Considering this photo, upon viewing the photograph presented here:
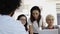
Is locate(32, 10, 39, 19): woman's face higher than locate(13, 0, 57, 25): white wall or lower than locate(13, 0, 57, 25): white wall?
lower

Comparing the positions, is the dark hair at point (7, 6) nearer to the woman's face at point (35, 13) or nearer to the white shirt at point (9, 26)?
the white shirt at point (9, 26)

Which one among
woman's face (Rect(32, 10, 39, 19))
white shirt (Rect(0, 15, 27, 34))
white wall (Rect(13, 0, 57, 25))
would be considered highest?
white wall (Rect(13, 0, 57, 25))

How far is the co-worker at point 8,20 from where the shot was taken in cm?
51

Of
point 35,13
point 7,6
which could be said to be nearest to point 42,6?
point 35,13

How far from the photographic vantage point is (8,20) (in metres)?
0.52

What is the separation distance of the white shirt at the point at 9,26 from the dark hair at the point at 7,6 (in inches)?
0.8

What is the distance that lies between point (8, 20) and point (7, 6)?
0.05 metres

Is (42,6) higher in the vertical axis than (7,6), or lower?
higher

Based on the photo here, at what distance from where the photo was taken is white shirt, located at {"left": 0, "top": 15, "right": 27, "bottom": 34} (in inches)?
20.0

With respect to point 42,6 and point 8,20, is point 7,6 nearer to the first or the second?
point 8,20

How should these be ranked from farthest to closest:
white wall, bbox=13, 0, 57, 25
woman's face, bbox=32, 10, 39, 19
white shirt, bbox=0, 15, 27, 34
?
1. white wall, bbox=13, 0, 57, 25
2. woman's face, bbox=32, 10, 39, 19
3. white shirt, bbox=0, 15, 27, 34

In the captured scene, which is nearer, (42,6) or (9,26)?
(9,26)

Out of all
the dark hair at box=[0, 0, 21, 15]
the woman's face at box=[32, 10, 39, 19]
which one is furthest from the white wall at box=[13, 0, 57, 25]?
the dark hair at box=[0, 0, 21, 15]

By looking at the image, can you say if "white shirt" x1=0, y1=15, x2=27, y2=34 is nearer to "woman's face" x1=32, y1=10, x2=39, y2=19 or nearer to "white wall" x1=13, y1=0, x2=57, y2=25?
"woman's face" x1=32, y1=10, x2=39, y2=19
